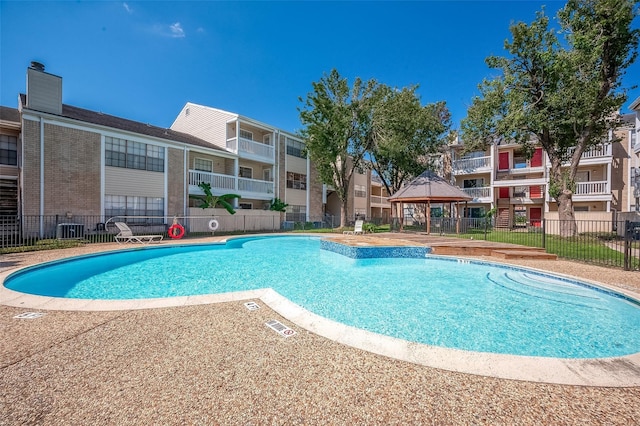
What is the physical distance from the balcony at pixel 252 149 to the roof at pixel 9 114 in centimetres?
1212

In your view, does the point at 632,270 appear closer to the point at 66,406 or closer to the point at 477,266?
the point at 477,266

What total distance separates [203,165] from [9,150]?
404 inches

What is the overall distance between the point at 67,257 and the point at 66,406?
378 inches

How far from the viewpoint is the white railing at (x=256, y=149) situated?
22484 millimetres

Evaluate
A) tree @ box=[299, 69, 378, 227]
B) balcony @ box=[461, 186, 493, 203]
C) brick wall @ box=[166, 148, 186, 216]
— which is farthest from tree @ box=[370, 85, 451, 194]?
→ brick wall @ box=[166, 148, 186, 216]

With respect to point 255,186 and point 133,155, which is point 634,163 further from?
point 133,155

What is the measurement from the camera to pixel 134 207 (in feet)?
55.8

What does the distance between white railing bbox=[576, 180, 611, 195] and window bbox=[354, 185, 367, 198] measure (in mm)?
20204

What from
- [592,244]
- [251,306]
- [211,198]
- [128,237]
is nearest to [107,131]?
[211,198]

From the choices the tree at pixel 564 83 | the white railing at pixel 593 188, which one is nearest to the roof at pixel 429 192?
the tree at pixel 564 83

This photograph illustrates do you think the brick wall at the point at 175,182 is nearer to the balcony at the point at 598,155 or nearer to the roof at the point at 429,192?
the roof at the point at 429,192

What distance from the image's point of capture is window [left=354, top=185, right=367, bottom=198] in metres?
34.3

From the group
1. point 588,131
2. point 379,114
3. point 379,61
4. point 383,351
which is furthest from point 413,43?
point 383,351

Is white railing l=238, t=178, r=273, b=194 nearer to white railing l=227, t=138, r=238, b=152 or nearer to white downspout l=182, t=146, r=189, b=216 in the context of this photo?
white railing l=227, t=138, r=238, b=152
